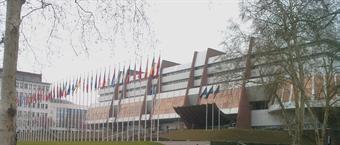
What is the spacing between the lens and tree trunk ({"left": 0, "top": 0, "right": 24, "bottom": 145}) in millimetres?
8289

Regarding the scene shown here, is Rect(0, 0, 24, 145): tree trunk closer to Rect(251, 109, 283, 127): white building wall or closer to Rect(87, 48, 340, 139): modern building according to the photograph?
Rect(87, 48, 340, 139): modern building

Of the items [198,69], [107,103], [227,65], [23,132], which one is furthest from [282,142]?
[23,132]

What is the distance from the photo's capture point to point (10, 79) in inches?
332

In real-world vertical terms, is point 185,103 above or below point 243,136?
above

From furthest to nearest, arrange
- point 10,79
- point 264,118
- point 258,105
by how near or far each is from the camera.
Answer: point 258,105
point 264,118
point 10,79

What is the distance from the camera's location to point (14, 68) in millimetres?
8469

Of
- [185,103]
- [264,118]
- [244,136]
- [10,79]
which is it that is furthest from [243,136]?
[10,79]

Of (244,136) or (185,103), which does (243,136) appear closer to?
(244,136)

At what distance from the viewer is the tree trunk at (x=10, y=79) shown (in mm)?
8289

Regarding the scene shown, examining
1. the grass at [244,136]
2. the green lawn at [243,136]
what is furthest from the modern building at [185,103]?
the green lawn at [243,136]

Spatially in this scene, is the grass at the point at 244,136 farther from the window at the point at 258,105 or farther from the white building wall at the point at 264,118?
the window at the point at 258,105

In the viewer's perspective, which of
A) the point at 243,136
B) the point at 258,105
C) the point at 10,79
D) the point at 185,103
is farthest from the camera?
the point at 185,103

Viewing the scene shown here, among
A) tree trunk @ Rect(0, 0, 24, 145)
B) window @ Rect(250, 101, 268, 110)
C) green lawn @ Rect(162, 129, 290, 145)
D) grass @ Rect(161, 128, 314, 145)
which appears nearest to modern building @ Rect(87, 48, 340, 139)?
window @ Rect(250, 101, 268, 110)

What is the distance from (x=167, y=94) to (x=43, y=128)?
93.1ft
